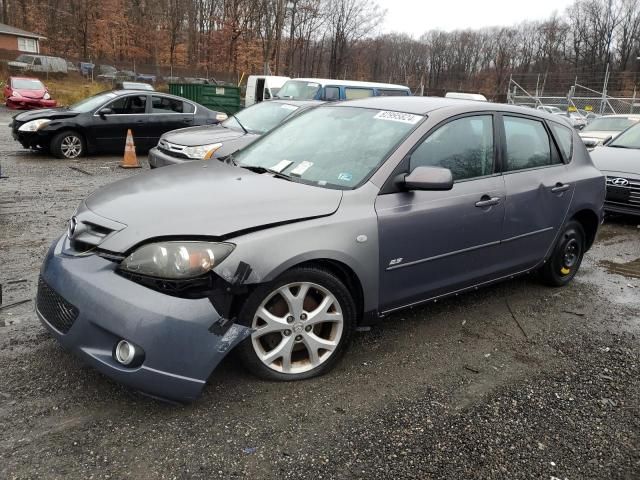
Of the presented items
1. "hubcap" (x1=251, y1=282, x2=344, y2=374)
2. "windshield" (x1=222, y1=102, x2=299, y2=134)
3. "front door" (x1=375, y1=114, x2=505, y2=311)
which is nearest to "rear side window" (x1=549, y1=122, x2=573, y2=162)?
"front door" (x1=375, y1=114, x2=505, y2=311)

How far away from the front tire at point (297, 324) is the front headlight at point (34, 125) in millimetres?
9748

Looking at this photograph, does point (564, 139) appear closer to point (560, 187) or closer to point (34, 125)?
point (560, 187)

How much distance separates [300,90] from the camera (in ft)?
48.6

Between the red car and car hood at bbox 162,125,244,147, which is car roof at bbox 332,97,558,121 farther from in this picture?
the red car

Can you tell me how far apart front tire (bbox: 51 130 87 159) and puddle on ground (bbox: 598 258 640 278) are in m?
9.97

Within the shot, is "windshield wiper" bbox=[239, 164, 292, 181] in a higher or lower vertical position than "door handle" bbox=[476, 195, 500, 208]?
higher

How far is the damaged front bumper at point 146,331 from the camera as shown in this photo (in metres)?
2.44

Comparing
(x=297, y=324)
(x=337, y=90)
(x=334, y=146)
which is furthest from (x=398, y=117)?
(x=337, y=90)

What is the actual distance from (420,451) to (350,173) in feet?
5.51

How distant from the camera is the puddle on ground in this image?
5.53m

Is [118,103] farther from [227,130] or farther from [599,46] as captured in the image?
[599,46]

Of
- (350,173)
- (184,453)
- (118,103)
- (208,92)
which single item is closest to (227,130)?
(118,103)

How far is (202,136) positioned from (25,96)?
18.8 metres

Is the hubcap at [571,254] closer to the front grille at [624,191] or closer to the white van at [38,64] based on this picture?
the front grille at [624,191]
